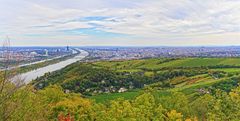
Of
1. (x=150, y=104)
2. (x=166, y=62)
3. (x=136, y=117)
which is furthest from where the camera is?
(x=166, y=62)

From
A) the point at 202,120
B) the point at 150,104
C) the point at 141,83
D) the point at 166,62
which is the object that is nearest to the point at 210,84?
the point at 141,83

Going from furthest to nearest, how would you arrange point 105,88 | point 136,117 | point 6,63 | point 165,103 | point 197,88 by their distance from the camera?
point 105,88
point 197,88
point 165,103
point 136,117
point 6,63

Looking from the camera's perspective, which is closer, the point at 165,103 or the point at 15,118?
the point at 15,118

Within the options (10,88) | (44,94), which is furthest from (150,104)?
(10,88)

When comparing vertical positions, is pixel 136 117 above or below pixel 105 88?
above

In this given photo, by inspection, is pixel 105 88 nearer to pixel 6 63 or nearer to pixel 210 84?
pixel 210 84

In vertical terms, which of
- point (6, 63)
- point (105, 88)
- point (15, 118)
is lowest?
point (105, 88)
